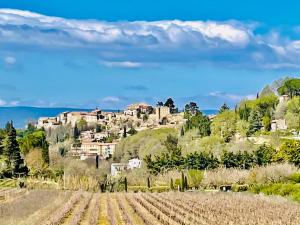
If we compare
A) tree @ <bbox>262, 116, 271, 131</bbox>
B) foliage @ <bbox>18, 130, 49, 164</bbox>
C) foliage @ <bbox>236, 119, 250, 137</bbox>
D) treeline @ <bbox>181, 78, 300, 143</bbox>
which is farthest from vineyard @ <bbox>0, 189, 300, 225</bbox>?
tree @ <bbox>262, 116, 271, 131</bbox>

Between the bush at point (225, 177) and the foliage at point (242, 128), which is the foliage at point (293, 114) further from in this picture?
the bush at point (225, 177)

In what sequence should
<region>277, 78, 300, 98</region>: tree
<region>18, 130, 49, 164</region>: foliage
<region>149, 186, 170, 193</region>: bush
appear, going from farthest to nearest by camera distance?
<region>277, 78, 300, 98</region>: tree
<region>18, 130, 49, 164</region>: foliage
<region>149, 186, 170, 193</region>: bush

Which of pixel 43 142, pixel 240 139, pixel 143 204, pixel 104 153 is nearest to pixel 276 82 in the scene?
pixel 104 153

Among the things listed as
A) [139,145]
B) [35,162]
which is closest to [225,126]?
[139,145]

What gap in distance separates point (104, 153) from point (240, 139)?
63660mm

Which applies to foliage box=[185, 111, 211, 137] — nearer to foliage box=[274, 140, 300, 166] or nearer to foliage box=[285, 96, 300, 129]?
foliage box=[285, 96, 300, 129]

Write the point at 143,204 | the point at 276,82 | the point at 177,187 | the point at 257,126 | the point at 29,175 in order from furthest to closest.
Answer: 1. the point at 276,82
2. the point at 257,126
3. the point at 29,175
4. the point at 177,187
5. the point at 143,204

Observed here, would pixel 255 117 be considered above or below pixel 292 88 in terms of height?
below

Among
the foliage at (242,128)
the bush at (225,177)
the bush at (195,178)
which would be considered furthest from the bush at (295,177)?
the foliage at (242,128)

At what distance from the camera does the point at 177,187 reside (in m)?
69.1

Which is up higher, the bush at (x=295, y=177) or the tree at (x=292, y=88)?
the tree at (x=292, y=88)

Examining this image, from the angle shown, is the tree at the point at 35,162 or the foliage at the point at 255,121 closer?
the tree at the point at 35,162

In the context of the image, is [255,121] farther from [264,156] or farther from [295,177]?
[295,177]

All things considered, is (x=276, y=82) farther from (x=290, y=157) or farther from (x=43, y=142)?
(x=290, y=157)
